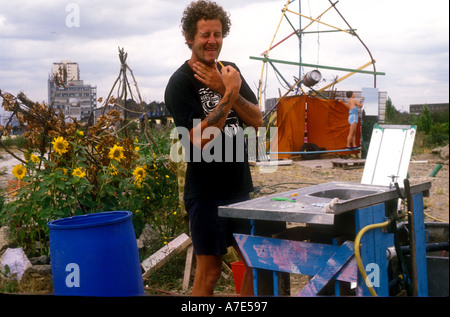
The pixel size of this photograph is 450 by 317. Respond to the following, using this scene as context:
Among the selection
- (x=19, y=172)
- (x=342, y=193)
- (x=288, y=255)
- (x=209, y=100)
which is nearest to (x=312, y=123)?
(x=342, y=193)

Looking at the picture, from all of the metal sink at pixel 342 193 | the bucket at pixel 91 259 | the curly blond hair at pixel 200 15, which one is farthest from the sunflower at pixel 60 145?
the metal sink at pixel 342 193

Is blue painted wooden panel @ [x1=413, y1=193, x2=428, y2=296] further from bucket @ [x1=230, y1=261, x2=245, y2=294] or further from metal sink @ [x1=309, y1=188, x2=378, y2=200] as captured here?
bucket @ [x1=230, y1=261, x2=245, y2=294]

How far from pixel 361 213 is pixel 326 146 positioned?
5.29 feet

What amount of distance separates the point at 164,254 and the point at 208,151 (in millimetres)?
1130

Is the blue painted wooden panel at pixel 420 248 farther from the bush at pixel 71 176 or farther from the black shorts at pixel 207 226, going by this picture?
the bush at pixel 71 176

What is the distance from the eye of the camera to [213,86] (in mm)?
2094

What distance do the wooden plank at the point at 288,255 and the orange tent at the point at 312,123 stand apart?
44.1 inches

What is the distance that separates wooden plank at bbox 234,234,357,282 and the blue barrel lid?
67cm

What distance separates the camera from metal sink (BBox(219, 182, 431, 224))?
5.36 ft

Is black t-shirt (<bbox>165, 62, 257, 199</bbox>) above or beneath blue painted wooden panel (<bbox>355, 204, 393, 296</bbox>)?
above

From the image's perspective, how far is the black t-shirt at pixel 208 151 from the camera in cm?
207

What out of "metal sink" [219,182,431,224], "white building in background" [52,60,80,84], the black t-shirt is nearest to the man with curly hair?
the black t-shirt

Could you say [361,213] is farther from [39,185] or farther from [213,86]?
[39,185]
